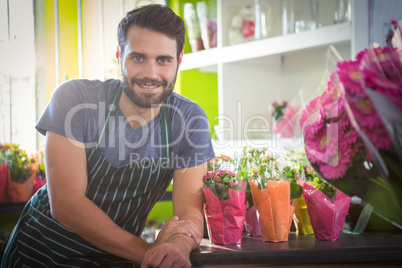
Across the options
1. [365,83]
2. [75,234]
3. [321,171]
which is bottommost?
[75,234]

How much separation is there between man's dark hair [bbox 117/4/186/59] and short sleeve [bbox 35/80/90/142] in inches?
8.6

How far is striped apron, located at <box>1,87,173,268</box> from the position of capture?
1231mm

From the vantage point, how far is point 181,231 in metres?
1.06

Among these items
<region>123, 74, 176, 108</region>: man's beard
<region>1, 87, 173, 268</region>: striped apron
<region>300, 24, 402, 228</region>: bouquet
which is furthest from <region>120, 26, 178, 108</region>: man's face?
<region>300, 24, 402, 228</region>: bouquet

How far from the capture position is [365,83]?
1.72 ft

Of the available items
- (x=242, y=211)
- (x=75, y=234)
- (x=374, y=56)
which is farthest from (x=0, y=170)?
(x=374, y=56)

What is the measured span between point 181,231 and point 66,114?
0.45 metres

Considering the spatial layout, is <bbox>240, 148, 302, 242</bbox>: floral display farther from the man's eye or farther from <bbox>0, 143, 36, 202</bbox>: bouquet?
<bbox>0, 143, 36, 202</bbox>: bouquet

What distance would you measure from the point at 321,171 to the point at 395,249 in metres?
0.44

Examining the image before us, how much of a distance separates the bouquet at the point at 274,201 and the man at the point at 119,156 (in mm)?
175

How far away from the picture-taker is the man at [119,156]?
45.0 inches

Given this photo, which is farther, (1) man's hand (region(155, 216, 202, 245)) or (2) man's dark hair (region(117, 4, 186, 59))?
(2) man's dark hair (region(117, 4, 186, 59))

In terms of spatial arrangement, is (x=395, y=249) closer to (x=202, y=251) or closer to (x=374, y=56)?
(x=202, y=251)

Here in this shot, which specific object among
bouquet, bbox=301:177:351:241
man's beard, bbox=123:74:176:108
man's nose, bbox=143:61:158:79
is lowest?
bouquet, bbox=301:177:351:241
